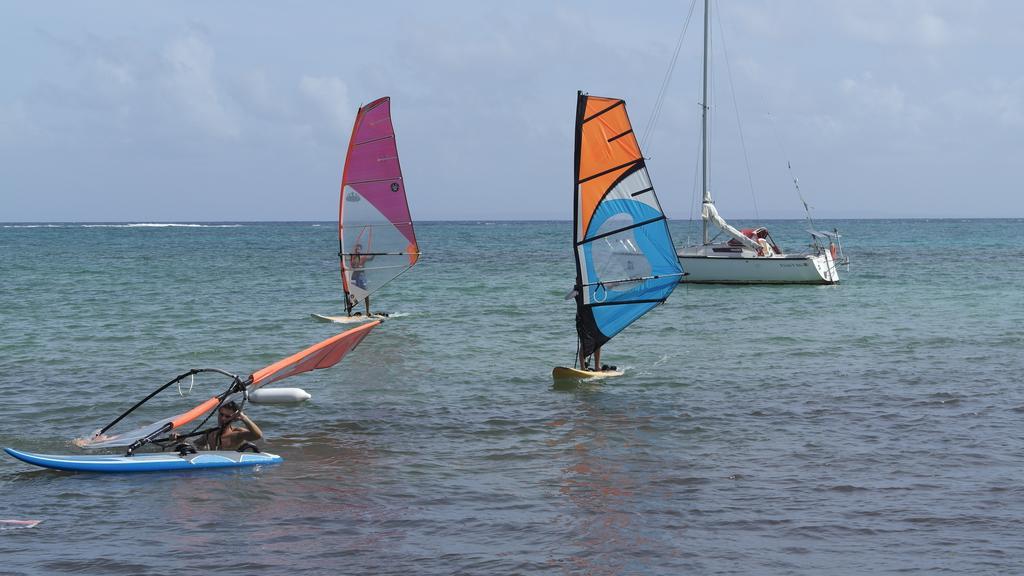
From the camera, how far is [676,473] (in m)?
13.3

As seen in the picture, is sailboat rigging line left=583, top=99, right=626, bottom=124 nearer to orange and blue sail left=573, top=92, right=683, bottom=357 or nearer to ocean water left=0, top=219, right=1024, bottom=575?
orange and blue sail left=573, top=92, right=683, bottom=357

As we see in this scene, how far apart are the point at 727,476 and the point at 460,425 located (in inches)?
187

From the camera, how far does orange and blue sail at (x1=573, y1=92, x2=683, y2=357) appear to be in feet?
62.5

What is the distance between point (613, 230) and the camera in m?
19.6

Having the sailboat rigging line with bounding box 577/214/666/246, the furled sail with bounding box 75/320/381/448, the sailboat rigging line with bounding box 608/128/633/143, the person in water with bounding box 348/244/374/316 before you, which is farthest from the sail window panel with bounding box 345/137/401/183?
the furled sail with bounding box 75/320/381/448

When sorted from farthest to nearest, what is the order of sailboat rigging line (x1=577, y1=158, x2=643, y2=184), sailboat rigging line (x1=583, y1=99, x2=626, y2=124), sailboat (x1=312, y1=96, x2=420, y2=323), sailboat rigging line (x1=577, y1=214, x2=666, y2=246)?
sailboat (x1=312, y1=96, x2=420, y2=323), sailboat rigging line (x1=577, y1=214, x2=666, y2=246), sailboat rigging line (x1=577, y1=158, x2=643, y2=184), sailboat rigging line (x1=583, y1=99, x2=626, y2=124)

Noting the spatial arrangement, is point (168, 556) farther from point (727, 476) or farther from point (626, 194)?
point (626, 194)

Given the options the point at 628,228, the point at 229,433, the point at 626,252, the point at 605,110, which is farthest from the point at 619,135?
the point at 229,433

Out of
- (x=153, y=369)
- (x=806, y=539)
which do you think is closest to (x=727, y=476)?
(x=806, y=539)

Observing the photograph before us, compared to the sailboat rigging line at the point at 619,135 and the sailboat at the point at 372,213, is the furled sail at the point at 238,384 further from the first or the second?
the sailboat at the point at 372,213

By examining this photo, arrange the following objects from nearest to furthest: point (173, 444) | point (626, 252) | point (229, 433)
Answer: point (229, 433)
point (173, 444)
point (626, 252)

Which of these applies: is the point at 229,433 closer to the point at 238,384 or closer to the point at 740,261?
the point at 238,384

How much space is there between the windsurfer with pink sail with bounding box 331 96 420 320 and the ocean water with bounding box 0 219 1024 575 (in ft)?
5.97

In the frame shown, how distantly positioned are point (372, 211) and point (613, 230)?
1137 cm
